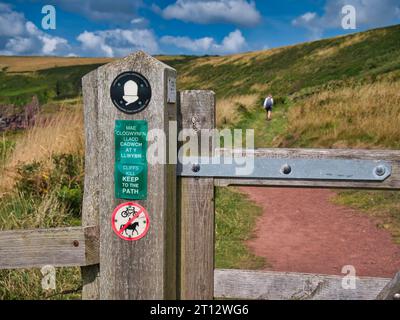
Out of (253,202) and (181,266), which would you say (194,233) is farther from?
(253,202)

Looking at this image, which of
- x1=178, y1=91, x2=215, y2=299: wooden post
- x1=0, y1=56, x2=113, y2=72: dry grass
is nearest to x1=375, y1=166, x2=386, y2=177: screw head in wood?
x1=178, y1=91, x2=215, y2=299: wooden post

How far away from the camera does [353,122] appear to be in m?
13.3

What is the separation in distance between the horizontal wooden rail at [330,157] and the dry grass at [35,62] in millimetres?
85626

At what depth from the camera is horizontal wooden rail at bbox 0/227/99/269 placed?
8.52 feet

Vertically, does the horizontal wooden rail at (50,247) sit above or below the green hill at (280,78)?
below

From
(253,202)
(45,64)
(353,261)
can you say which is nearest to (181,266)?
(353,261)

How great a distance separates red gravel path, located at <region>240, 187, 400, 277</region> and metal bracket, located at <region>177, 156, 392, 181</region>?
343cm

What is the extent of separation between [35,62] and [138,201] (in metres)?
102

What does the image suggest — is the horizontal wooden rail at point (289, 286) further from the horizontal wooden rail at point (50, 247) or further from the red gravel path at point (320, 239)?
the red gravel path at point (320, 239)

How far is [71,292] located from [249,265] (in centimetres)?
228

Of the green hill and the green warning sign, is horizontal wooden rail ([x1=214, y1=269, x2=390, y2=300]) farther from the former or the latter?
the green hill

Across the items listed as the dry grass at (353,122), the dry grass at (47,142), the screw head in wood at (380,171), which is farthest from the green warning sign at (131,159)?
the dry grass at (353,122)

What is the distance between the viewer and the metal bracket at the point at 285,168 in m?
2.36

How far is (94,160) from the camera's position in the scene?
2.53 metres
